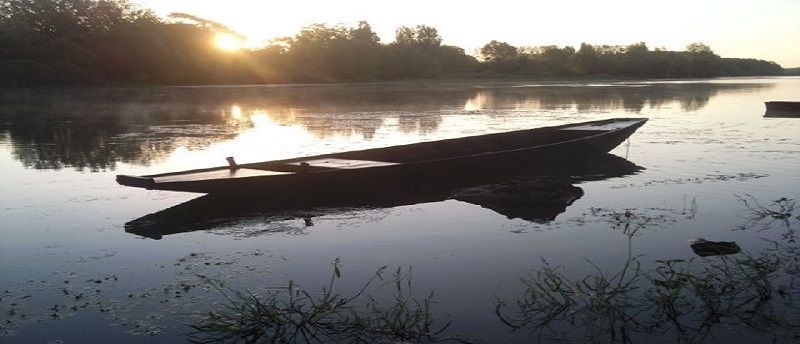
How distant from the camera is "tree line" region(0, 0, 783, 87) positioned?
158 ft

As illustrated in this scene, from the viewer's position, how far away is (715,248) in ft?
19.9

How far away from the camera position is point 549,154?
11641 mm

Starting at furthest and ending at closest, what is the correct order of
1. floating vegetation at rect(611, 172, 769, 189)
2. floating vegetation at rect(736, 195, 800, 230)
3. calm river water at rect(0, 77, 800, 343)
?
floating vegetation at rect(611, 172, 769, 189) → floating vegetation at rect(736, 195, 800, 230) → calm river water at rect(0, 77, 800, 343)

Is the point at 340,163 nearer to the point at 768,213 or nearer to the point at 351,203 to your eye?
the point at 351,203

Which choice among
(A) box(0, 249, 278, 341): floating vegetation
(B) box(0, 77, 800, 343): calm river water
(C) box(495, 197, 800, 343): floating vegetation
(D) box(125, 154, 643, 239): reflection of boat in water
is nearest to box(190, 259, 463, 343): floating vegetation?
(B) box(0, 77, 800, 343): calm river water

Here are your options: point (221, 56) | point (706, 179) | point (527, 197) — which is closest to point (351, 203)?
point (527, 197)

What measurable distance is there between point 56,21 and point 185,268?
58.6 meters

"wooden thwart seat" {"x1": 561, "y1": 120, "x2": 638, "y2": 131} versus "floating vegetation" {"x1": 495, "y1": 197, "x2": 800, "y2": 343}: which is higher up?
"wooden thwart seat" {"x1": 561, "y1": 120, "x2": 638, "y2": 131}

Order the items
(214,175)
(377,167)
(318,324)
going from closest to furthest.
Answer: (318,324), (214,175), (377,167)

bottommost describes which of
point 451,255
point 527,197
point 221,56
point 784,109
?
point 451,255

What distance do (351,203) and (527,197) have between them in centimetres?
274

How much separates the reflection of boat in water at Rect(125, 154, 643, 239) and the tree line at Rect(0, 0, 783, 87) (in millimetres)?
45591

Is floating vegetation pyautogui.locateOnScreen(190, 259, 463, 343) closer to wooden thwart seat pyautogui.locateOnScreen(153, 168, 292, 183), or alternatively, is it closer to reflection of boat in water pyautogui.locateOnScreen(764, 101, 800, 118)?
wooden thwart seat pyautogui.locateOnScreen(153, 168, 292, 183)

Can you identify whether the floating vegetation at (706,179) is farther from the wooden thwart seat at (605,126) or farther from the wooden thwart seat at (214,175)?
the wooden thwart seat at (214,175)
